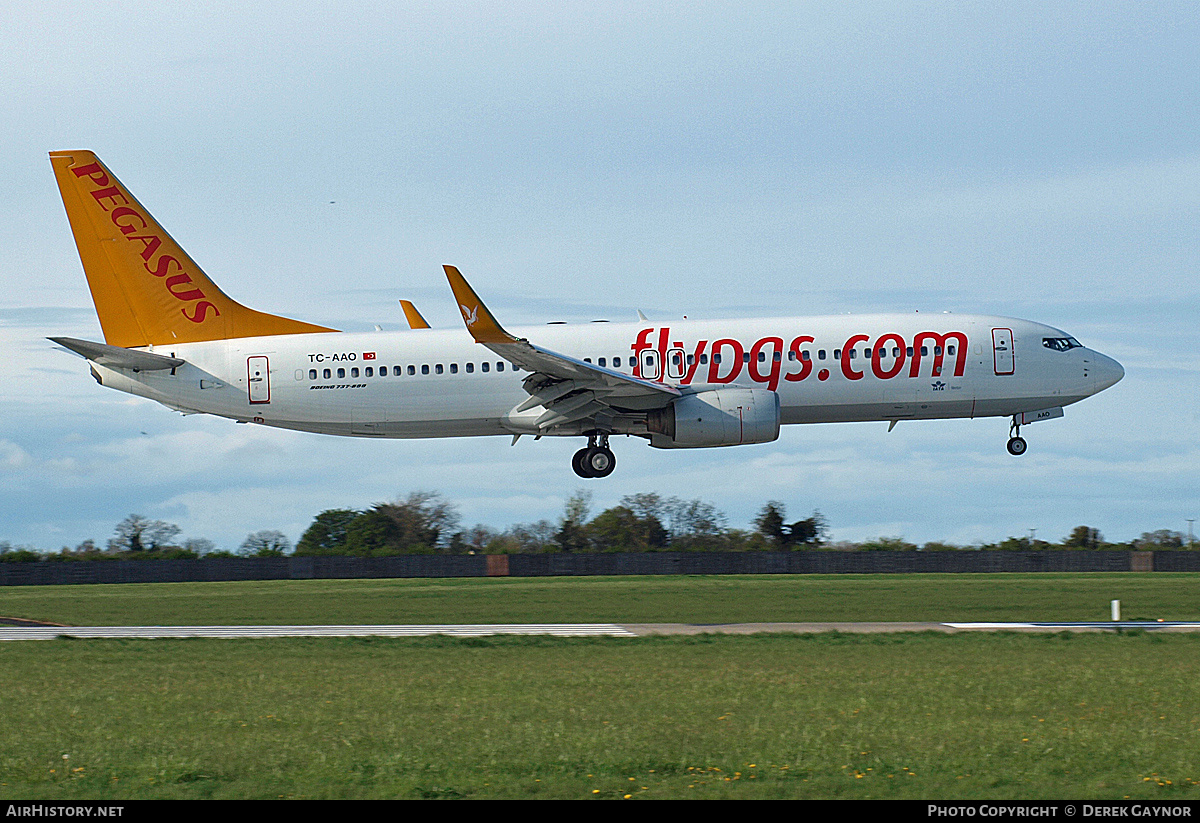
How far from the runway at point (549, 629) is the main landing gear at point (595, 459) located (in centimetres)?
1111

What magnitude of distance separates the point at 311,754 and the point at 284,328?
29347mm

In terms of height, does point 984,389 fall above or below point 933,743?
above

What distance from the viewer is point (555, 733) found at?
14.1 m

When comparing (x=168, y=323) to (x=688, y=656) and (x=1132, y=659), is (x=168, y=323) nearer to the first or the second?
(x=688, y=656)

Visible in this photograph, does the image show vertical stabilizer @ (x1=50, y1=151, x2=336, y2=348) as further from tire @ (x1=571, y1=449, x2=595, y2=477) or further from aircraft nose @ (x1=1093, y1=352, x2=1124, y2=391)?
aircraft nose @ (x1=1093, y1=352, x2=1124, y2=391)

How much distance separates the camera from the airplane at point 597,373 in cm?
3741

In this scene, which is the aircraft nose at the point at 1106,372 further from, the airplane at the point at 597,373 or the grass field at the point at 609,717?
the grass field at the point at 609,717

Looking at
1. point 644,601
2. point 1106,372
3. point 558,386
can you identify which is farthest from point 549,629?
point 1106,372

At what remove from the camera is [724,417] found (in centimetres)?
3672

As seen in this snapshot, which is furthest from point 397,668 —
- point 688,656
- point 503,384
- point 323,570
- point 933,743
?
point 323,570

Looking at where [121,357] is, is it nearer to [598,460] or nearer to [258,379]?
[258,379]

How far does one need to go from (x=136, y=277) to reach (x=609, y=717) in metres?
31.0

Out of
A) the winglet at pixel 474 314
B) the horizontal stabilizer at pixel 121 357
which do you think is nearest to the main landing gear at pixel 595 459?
the winglet at pixel 474 314

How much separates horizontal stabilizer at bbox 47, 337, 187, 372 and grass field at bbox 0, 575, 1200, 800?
45.6ft
